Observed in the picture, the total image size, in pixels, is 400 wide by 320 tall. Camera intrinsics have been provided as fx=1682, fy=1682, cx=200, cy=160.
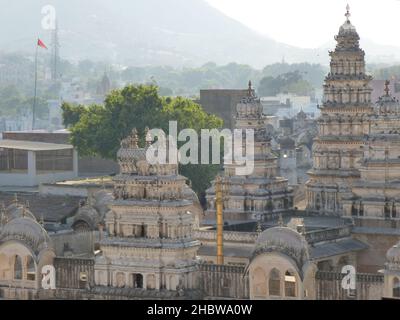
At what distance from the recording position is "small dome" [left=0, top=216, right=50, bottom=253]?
6206 centimetres

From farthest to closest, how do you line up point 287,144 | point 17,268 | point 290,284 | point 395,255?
1. point 287,144
2. point 17,268
3. point 290,284
4. point 395,255

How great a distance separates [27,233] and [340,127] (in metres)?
18.6

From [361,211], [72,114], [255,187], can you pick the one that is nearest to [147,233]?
[361,211]

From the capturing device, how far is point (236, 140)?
75.1m

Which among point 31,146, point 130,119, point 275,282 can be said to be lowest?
point 275,282

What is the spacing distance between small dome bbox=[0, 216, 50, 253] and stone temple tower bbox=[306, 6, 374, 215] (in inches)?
646

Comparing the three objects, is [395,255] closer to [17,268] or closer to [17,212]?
[17,268]

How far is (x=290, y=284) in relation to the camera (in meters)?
57.7

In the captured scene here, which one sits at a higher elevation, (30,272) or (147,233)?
(147,233)

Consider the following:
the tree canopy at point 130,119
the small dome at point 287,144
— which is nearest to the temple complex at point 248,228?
the tree canopy at point 130,119

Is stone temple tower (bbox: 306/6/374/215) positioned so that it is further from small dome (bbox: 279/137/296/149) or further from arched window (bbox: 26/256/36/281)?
small dome (bbox: 279/137/296/149)

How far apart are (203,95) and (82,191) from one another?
33.7 meters

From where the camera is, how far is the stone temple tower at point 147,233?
58406 mm

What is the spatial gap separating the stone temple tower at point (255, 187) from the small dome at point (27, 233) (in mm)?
13560
